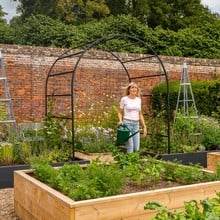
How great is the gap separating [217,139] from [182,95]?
205cm

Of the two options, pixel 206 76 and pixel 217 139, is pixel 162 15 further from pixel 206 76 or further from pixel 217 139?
pixel 217 139

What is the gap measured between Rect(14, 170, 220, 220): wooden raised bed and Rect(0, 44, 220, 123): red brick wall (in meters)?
5.01

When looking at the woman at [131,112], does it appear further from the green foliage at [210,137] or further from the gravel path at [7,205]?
the green foliage at [210,137]

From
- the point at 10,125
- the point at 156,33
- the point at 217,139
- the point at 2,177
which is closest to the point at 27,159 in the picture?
the point at 2,177

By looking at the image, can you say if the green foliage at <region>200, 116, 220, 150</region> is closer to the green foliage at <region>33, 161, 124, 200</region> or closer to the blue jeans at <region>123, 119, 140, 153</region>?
the blue jeans at <region>123, 119, 140, 153</region>

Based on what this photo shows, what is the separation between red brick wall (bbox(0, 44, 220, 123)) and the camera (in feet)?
30.7

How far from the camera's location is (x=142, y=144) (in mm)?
8484

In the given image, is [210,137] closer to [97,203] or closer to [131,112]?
[131,112]

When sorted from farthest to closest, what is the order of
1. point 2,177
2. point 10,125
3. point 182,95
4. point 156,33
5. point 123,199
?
point 156,33 < point 182,95 < point 10,125 < point 2,177 < point 123,199

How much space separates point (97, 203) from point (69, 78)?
6729mm

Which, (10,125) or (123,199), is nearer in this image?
(123,199)

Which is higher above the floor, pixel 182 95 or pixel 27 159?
pixel 182 95

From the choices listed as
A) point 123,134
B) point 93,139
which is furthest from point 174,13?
point 123,134

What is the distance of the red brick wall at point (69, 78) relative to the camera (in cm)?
936
